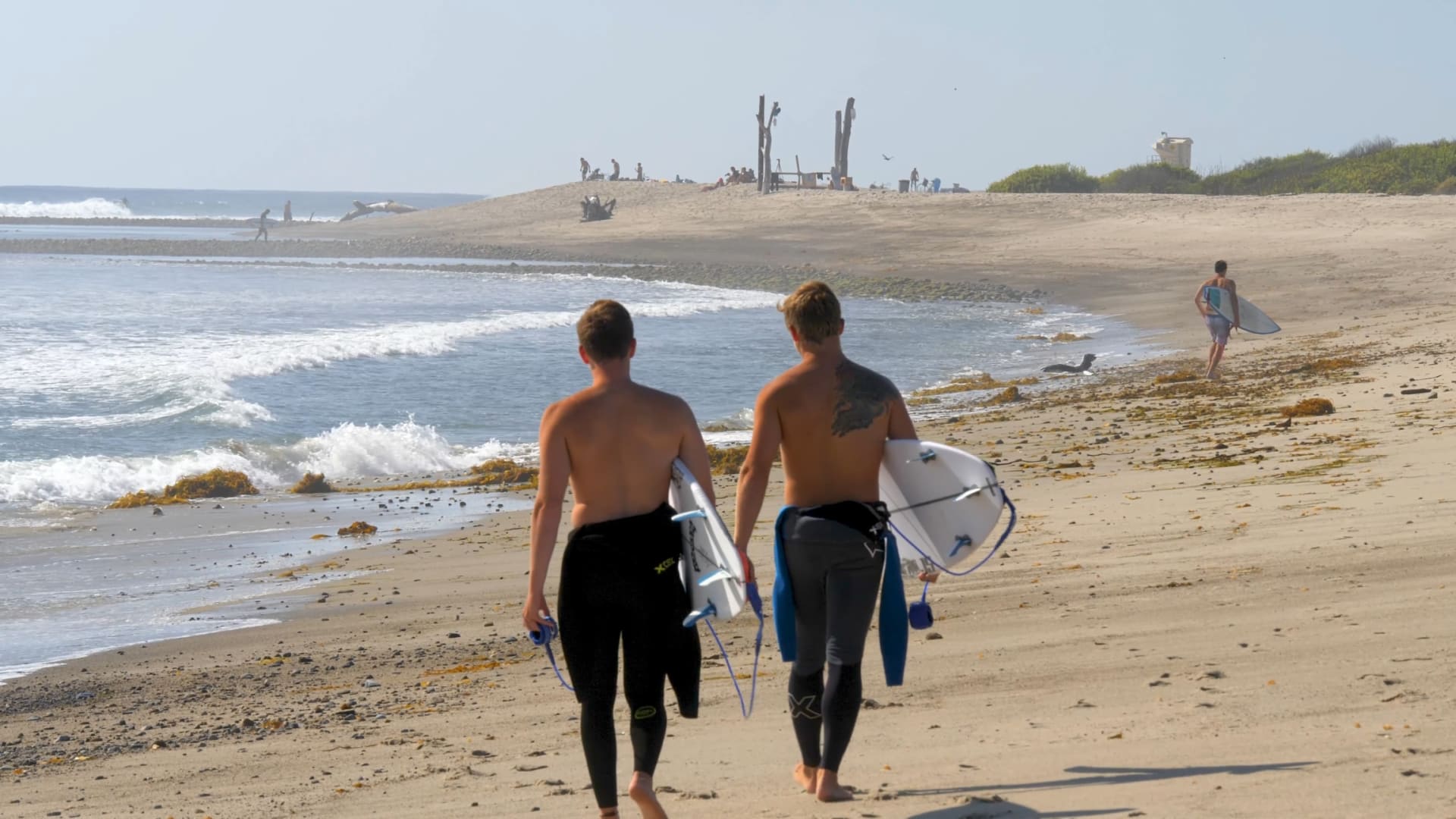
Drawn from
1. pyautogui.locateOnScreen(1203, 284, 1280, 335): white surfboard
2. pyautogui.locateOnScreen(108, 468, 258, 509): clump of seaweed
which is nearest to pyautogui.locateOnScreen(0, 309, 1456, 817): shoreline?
pyautogui.locateOnScreen(108, 468, 258, 509): clump of seaweed

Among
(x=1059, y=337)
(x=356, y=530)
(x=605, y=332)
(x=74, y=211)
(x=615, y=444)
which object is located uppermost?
(x=74, y=211)

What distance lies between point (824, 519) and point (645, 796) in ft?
2.91

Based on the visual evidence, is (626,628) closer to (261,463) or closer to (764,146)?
(261,463)

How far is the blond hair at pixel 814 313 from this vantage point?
13.3 ft

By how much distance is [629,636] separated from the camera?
386 centimetres

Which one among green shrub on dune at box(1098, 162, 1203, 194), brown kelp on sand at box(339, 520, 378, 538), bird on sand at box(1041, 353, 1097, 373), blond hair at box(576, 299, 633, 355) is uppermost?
green shrub on dune at box(1098, 162, 1203, 194)

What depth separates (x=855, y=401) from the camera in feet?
13.4

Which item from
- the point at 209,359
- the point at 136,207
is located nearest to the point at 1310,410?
the point at 209,359

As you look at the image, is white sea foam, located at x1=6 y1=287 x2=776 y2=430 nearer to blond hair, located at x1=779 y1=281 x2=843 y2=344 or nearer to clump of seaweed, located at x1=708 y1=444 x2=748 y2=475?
clump of seaweed, located at x1=708 y1=444 x2=748 y2=475

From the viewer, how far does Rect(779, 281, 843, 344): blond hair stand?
4055 millimetres

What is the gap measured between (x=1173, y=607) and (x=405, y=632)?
11.9 ft

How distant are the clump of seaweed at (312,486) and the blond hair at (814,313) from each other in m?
9.25

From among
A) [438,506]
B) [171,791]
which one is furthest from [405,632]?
[438,506]

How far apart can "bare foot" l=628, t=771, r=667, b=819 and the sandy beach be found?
0.28 meters
